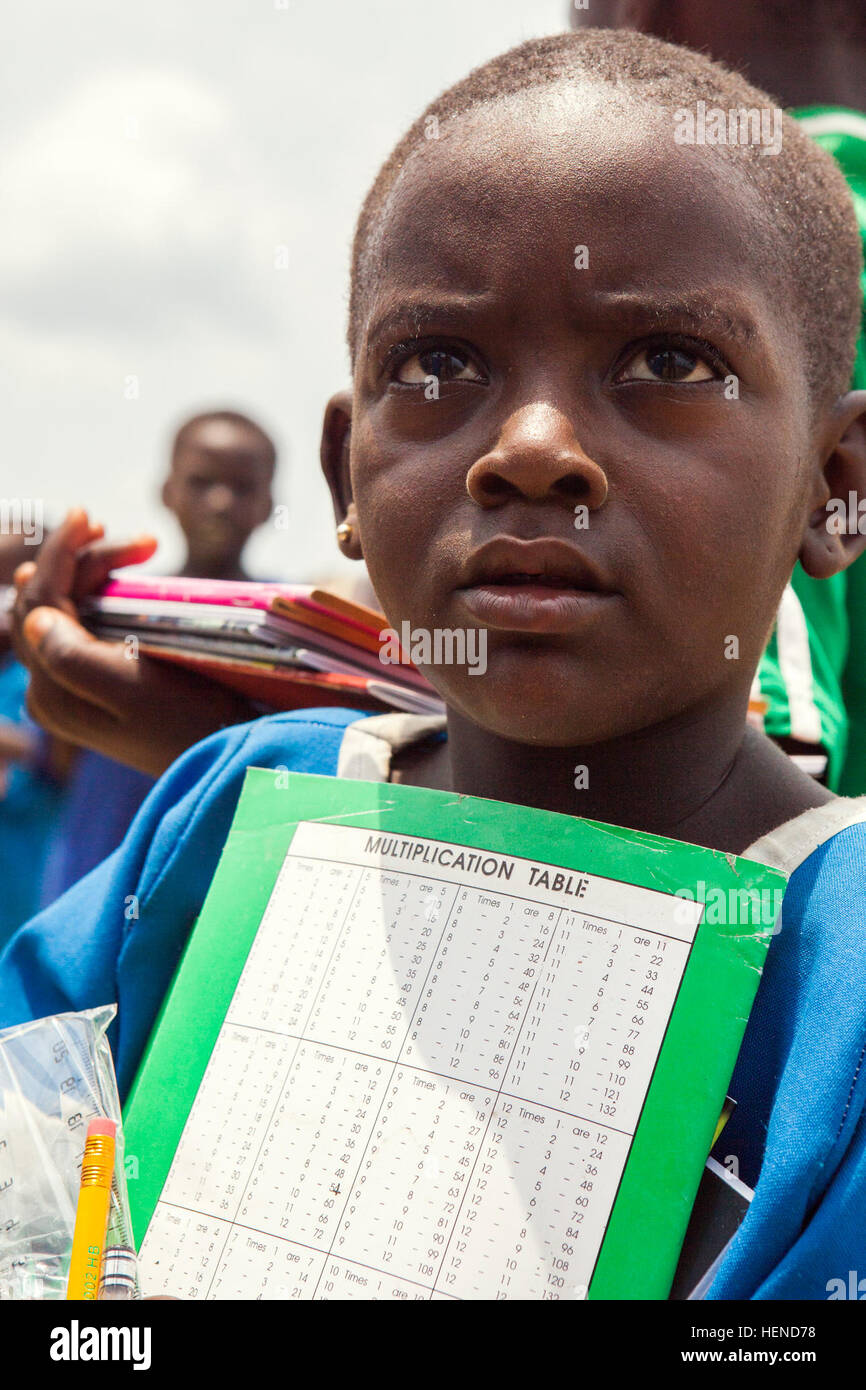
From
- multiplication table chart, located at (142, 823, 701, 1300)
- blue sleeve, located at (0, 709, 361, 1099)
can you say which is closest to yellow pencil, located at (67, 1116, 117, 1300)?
multiplication table chart, located at (142, 823, 701, 1300)

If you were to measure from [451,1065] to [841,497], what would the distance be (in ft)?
2.08

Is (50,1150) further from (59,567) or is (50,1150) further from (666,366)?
(59,567)

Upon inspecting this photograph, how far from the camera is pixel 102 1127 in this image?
82 cm

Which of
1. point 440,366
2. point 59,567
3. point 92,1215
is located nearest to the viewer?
point 92,1215

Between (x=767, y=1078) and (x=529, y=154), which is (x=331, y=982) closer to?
(x=767, y=1078)

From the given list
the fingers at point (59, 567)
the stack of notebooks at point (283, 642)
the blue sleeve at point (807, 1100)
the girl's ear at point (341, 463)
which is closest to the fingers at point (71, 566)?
the fingers at point (59, 567)

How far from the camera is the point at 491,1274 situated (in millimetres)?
796

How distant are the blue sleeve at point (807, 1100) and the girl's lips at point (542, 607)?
0.26m

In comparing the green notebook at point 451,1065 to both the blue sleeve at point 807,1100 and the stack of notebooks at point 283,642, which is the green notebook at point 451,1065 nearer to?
the blue sleeve at point 807,1100

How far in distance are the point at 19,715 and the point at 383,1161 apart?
243 cm

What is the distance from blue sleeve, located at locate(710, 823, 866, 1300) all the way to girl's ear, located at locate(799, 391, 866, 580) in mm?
287

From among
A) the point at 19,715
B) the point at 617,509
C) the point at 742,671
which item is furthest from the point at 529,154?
the point at 19,715

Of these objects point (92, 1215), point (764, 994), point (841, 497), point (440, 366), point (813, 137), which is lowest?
point (92, 1215)

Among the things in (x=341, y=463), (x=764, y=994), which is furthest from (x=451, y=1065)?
(x=341, y=463)
